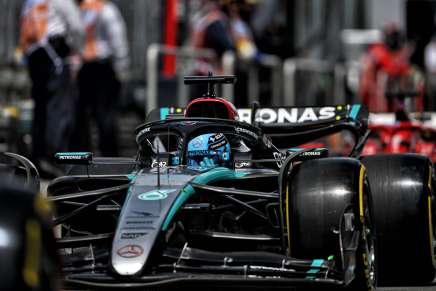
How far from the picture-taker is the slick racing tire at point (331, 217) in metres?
6.79

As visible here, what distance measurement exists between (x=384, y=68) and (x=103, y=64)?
7900mm

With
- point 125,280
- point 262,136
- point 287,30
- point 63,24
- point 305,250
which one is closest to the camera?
point 125,280

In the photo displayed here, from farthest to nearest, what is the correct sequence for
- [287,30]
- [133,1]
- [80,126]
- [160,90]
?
1. [287,30]
2. [133,1]
3. [160,90]
4. [80,126]

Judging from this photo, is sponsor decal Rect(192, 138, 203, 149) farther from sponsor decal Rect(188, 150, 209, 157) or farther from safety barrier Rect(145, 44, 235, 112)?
safety barrier Rect(145, 44, 235, 112)

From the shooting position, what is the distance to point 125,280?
6.12 m

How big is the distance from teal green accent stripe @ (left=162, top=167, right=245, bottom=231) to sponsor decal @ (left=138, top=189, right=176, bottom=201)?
0.23ft

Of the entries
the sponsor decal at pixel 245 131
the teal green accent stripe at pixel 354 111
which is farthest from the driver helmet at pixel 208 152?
the teal green accent stripe at pixel 354 111

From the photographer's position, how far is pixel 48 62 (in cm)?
1352

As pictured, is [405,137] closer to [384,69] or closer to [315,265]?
[315,265]

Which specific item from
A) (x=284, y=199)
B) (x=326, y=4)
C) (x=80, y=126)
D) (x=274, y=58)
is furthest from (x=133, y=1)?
(x=284, y=199)

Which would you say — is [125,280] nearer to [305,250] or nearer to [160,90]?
[305,250]

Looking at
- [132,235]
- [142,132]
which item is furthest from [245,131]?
[132,235]

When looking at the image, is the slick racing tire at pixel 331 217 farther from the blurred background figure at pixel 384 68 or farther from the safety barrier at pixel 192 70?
the blurred background figure at pixel 384 68

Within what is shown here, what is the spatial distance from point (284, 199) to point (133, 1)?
1140 cm
